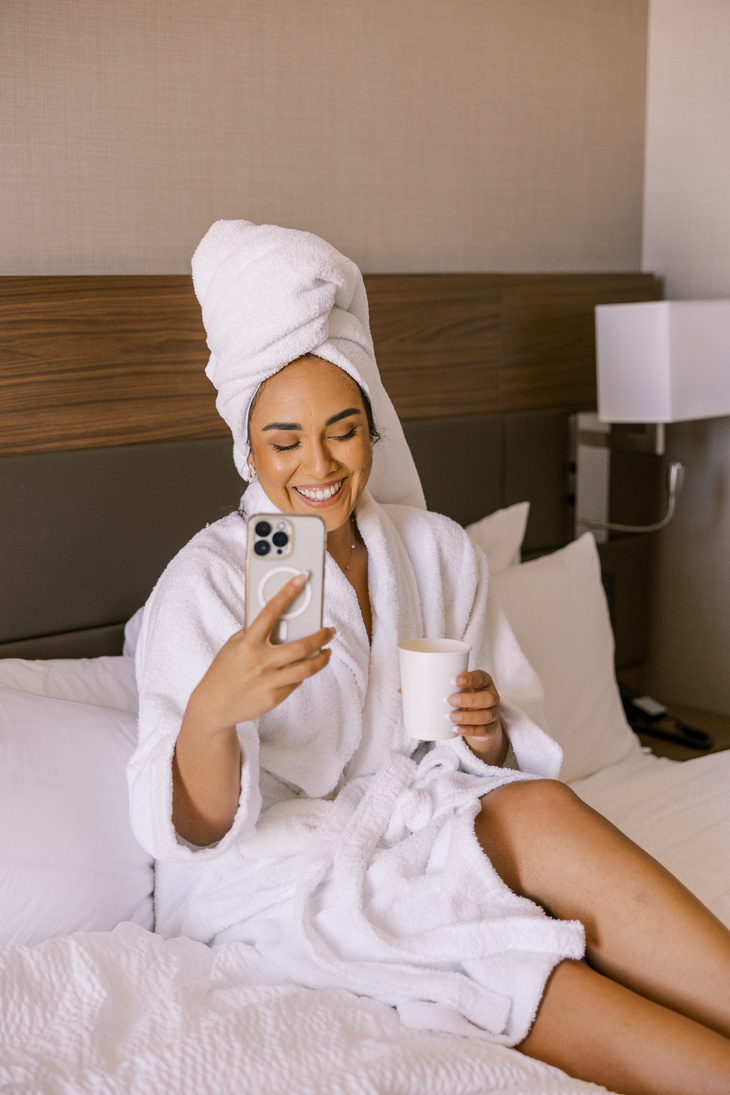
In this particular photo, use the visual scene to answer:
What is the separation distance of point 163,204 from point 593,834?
1282mm

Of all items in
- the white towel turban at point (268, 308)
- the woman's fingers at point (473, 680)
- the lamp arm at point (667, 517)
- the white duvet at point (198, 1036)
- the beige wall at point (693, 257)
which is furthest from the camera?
the beige wall at point (693, 257)

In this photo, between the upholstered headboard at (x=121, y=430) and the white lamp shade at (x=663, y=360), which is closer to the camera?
the upholstered headboard at (x=121, y=430)

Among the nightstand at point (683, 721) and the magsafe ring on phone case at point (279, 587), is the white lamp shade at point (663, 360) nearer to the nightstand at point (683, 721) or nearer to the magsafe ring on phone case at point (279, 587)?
the nightstand at point (683, 721)

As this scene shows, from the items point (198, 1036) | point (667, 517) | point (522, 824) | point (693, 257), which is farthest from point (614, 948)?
point (693, 257)

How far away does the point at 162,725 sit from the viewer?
1.29 m

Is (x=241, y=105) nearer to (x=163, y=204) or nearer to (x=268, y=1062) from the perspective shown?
(x=163, y=204)

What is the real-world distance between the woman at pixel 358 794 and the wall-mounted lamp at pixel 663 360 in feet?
2.78

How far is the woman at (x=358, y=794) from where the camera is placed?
117 centimetres

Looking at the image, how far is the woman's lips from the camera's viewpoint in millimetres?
1462

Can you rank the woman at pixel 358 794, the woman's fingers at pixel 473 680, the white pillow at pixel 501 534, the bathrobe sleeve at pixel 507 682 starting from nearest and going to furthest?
the woman at pixel 358 794 → the woman's fingers at pixel 473 680 → the bathrobe sleeve at pixel 507 682 → the white pillow at pixel 501 534

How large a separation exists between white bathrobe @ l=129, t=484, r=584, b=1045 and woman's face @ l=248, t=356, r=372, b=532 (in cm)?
9

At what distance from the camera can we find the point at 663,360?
7.48ft

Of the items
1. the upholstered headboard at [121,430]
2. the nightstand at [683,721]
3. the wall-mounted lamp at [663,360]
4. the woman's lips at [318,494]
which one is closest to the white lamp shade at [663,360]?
Answer: the wall-mounted lamp at [663,360]

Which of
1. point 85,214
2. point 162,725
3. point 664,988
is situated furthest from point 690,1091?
point 85,214
